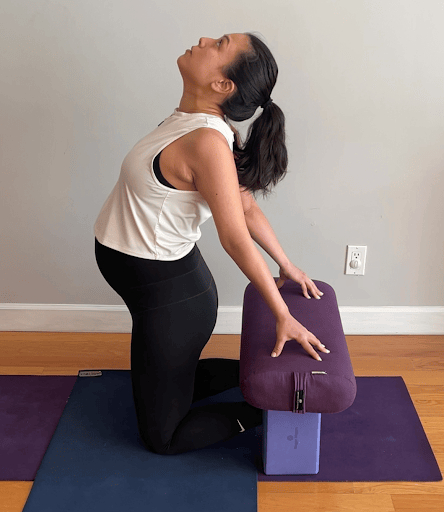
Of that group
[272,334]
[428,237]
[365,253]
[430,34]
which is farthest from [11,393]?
[430,34]

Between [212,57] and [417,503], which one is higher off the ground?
[212,57]

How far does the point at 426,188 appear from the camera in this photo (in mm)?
2346

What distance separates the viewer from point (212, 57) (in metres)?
1.50

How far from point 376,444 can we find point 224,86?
117cm

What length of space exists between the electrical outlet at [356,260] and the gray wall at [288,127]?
25mm

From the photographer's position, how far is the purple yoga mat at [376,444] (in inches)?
68.6

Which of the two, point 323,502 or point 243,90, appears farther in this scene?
point 323,502

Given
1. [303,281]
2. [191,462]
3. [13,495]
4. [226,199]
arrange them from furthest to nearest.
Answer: [303,281]
[191,462]
[13,495]
[226,199]

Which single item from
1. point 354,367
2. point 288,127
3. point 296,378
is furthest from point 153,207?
point 354,367

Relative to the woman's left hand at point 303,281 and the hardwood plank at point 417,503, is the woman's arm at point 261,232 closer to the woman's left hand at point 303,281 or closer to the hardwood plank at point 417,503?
the woman's left hand at point 303,281

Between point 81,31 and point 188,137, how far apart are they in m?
0.94

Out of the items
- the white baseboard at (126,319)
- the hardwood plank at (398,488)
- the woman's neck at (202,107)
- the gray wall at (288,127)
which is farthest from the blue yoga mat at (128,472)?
the woman's neck at (202,107)

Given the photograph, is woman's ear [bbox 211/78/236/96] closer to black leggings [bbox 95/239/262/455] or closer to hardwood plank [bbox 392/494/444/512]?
black leggings [bbox 95/239/262/455]

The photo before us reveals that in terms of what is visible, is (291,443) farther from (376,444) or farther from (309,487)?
(376,444)
